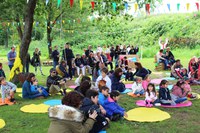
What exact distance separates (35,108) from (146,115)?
9.40 ft

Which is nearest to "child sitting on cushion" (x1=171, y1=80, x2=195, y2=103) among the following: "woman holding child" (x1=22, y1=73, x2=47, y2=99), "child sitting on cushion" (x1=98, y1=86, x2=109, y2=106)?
"child sitting on cushion" (x1=98, y1=86, x2=109, y2=106)

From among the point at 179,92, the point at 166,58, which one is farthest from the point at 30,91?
the point at 166,58

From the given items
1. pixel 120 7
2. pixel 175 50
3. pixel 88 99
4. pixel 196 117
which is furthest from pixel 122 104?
pixel 175 50

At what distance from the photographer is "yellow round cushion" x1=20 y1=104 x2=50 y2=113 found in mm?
6917

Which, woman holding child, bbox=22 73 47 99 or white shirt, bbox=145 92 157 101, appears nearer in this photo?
white shirt, bbox=145 92 157 101

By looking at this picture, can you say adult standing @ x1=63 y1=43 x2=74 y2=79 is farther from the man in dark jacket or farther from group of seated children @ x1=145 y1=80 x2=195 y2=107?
group of seated children @ x1=145 y1=80 x2=195 y2=107

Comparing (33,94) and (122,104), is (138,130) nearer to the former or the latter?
(122,104)

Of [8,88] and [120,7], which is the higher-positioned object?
[120,7]

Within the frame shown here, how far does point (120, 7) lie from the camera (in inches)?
477

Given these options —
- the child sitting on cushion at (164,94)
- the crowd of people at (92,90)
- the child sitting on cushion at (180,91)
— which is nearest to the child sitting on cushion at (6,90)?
the crowd of people at (92,90)

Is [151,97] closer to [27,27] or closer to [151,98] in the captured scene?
[151,98]

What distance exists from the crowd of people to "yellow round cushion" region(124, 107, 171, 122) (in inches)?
13.6

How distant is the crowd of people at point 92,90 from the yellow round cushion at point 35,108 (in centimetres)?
86

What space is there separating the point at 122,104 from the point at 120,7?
5.79 meters
